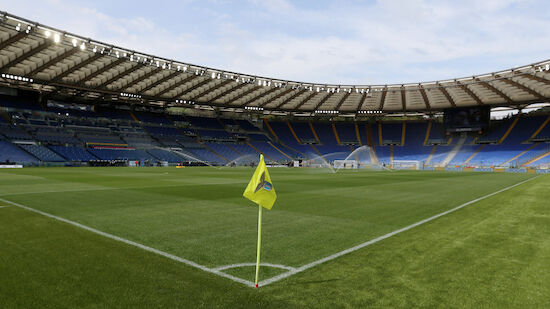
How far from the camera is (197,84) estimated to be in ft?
179

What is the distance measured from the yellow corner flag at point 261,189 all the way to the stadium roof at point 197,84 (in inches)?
1499

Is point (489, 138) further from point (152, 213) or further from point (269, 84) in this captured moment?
point (152, 213)

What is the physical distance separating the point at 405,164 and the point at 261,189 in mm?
67100

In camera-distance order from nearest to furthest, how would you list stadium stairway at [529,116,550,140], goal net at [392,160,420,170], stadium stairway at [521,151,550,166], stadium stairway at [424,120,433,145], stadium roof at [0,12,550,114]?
stadium roof at [0,12,550,114], stadium stairway at [521,151,550,166], stadium stairway at [529,116,550,140], goal net at [392,160,420,170], stadium stairway at [424,120,433,145]

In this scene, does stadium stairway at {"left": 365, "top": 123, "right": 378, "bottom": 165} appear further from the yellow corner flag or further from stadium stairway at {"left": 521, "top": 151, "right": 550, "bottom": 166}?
the yellow corner flag

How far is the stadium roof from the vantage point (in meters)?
36.6

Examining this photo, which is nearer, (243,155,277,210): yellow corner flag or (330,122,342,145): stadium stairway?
(243,155,277,210): yellow corner flag

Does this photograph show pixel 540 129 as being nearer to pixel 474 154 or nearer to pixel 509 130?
pixel 509 130

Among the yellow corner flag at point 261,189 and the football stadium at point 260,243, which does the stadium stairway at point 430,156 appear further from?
the yellow corner flag at point 261,189

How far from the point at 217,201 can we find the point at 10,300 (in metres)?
8.78

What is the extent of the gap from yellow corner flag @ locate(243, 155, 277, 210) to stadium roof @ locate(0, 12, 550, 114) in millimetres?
38071

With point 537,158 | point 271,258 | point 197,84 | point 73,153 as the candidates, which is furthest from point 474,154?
point 73,153

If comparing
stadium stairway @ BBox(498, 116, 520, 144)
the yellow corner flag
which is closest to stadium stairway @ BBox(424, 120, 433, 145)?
Answer: stadium stairway @ BBox(498, 116, 520, 144)

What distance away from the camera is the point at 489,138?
212 ft
